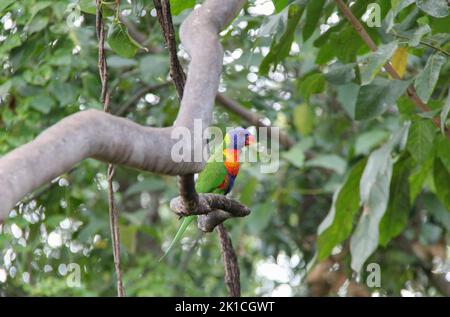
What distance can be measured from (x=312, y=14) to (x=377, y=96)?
41 cm

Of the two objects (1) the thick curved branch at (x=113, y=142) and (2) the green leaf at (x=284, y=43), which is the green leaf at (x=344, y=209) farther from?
(1) the thick curved branch at (x=113, y=142)

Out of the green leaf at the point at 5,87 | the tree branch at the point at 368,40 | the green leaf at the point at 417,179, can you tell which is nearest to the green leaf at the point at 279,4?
the tree branch at the point at 368,40

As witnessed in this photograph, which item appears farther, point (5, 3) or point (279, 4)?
point (5, 3)

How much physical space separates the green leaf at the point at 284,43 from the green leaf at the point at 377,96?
390mm

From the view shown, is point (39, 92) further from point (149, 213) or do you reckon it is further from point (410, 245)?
point (410, 245)

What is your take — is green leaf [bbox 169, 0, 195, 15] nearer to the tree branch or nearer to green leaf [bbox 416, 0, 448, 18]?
the tree branch

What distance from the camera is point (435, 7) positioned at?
248cm

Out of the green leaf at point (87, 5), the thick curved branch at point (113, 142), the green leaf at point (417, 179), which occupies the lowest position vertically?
the green leaf at point (417, 179)

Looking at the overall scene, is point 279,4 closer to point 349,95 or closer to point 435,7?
point 435,7

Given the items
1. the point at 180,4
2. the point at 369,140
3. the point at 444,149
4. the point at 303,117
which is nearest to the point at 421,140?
the point at 444,149

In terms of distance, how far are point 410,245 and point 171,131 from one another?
12.4ft

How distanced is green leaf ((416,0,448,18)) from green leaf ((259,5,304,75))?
629mm

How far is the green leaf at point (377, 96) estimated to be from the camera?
2.83 metres

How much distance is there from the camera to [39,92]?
4066 mm
